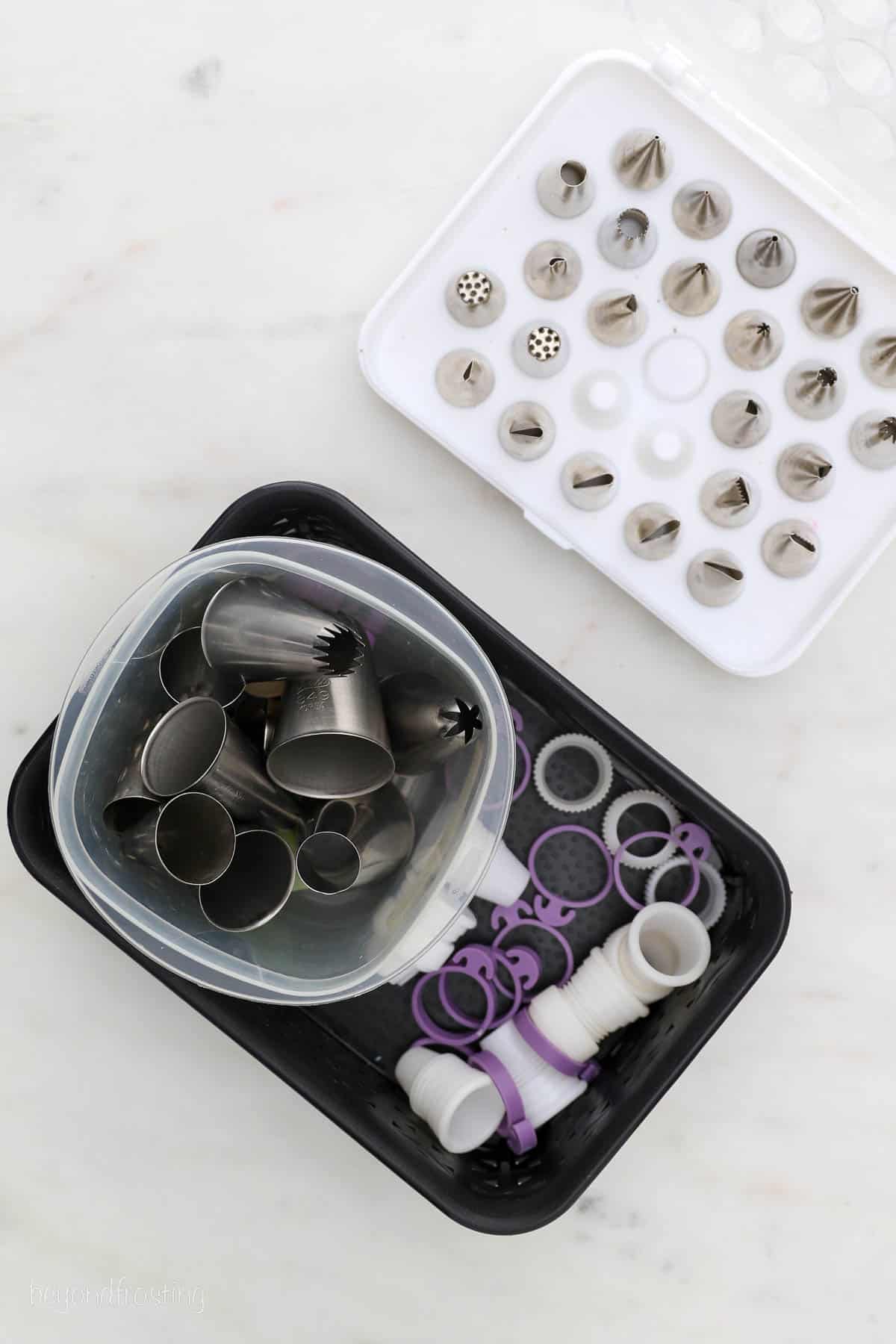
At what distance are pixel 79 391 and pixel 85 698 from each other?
220 mm

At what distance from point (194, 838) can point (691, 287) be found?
0.39 meters

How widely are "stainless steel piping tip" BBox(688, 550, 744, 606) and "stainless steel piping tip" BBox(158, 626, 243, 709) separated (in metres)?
0.25

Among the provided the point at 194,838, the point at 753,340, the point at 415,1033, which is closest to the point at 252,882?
A: the point at 194,838

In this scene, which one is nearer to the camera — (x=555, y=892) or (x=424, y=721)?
(x=424, y=721)

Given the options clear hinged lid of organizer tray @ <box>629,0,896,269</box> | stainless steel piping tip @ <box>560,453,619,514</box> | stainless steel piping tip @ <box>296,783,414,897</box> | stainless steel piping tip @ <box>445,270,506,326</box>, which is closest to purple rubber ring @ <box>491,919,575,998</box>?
stainless steel piping tip @ <box>296,783,414,897</box>

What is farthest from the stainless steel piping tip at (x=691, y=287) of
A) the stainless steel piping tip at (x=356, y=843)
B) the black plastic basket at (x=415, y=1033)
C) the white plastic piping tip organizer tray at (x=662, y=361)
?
the stainless steel piping tip at (x=356, y=843)

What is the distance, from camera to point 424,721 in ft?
1.53

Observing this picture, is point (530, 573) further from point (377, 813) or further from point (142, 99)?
point (142, 99)

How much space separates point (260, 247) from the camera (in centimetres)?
60

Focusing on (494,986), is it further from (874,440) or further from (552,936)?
(874,440)

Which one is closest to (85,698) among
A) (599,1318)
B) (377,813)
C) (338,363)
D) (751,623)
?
(377,813)

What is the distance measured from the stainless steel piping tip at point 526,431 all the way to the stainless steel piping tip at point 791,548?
0.44 feet

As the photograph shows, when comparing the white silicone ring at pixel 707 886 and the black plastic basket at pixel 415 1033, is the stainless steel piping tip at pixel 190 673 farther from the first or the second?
the white silicone ring at pixel 707 886

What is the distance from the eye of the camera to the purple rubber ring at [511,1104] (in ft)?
1.76
